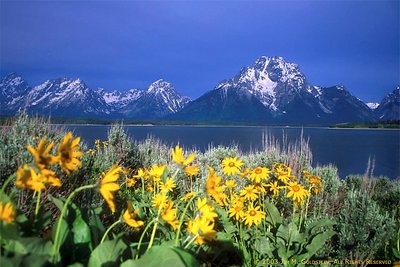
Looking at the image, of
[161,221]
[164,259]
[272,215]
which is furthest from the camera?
[272,215]

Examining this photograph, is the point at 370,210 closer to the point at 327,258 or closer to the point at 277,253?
the point at 327,258

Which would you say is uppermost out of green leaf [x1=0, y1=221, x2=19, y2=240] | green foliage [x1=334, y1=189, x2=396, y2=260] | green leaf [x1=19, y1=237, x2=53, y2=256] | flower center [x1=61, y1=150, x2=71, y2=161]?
flower center [x1=61, y1=150, x2=71, y2=161]

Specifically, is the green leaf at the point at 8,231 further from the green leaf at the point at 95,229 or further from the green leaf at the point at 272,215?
the green leaf at the point at 272,215

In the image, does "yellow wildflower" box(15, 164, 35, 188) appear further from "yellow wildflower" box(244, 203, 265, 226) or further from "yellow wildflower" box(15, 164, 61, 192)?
"yellow wildflower" box(244, 203, 265, 226)

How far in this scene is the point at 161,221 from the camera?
214 centimetres

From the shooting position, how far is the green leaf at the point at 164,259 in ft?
5.02

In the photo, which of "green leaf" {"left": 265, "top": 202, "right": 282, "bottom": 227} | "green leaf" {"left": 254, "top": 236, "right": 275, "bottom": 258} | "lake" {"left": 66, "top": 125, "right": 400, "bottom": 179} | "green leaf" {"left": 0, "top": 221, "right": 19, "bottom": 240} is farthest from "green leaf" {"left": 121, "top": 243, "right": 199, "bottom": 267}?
"lake" {"left": 66, "top": 125, "right": 400, "bottom": 179}

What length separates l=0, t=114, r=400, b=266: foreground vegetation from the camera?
1.45m

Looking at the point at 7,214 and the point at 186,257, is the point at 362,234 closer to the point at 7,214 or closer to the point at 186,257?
the point at 186,257

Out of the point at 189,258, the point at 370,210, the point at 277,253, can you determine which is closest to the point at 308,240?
the point at 277,253

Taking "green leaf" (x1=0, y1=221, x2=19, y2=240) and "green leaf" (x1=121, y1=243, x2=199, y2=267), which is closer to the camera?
"green leaf" (x1=0, y1=221, x2=19, y2=240)

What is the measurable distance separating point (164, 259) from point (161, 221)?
59cm

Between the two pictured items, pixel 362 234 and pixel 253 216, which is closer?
pixel 253 216

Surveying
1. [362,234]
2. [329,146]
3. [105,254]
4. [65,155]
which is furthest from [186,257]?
[329,146]
